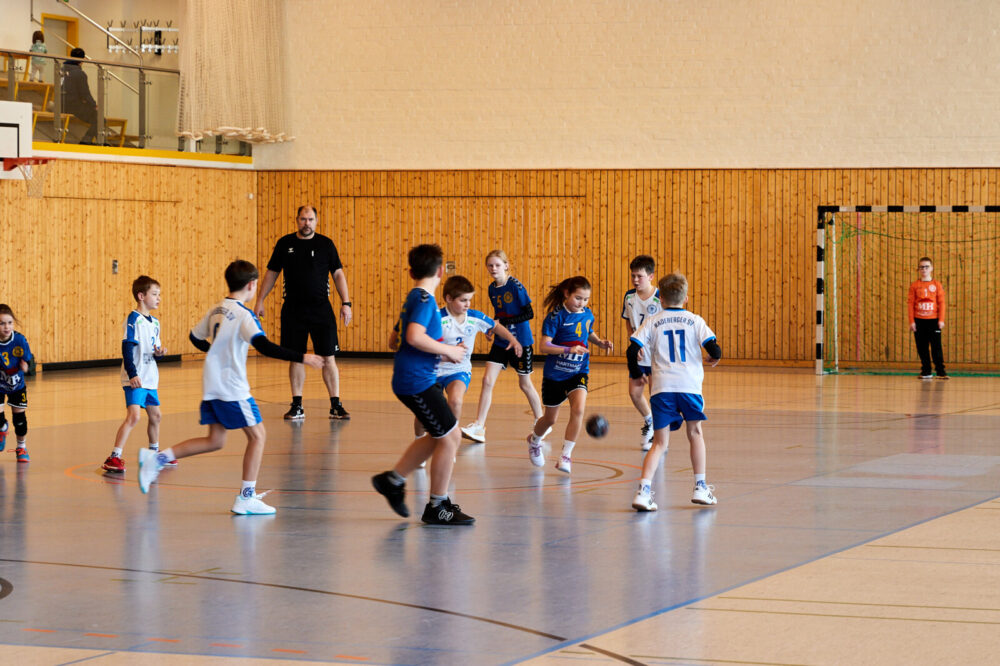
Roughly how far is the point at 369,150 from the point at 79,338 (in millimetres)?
6242

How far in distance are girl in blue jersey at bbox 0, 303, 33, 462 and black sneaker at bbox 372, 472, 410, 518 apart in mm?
4081

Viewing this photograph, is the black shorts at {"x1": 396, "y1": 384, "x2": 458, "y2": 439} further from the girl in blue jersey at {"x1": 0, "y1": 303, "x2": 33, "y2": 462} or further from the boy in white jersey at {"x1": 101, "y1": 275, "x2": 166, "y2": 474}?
the girl in blue jersey at {"x1": 0, "y1": 303, "x2": 33, "y2": 462}

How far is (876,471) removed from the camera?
10.0 metres

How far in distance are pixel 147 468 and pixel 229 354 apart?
0.93 meters

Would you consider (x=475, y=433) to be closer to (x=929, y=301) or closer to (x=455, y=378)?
(x=455, y=378)

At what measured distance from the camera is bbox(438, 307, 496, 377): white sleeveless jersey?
916 cm

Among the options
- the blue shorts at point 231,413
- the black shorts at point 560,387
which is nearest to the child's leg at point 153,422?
the blue shorts at point 231,413

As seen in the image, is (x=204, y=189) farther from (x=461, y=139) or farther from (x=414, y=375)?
(x=414, y=375)

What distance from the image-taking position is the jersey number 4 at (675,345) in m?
8.50

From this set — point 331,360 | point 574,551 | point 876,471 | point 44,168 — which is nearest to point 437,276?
point 574,551

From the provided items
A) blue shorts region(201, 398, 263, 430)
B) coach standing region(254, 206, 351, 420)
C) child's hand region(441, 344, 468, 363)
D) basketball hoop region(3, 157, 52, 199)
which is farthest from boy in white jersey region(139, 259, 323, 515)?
basketball hoop region(3, 157, 52, 199)

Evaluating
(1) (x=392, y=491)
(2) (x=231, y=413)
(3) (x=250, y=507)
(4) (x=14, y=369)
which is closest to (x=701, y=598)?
(1) (x=392, y=491)

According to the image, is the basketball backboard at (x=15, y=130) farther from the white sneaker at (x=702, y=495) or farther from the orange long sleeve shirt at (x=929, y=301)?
the orange long sleeve shirt at (x=929, y=301)

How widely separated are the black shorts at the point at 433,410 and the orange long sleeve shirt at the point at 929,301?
13931 mm
